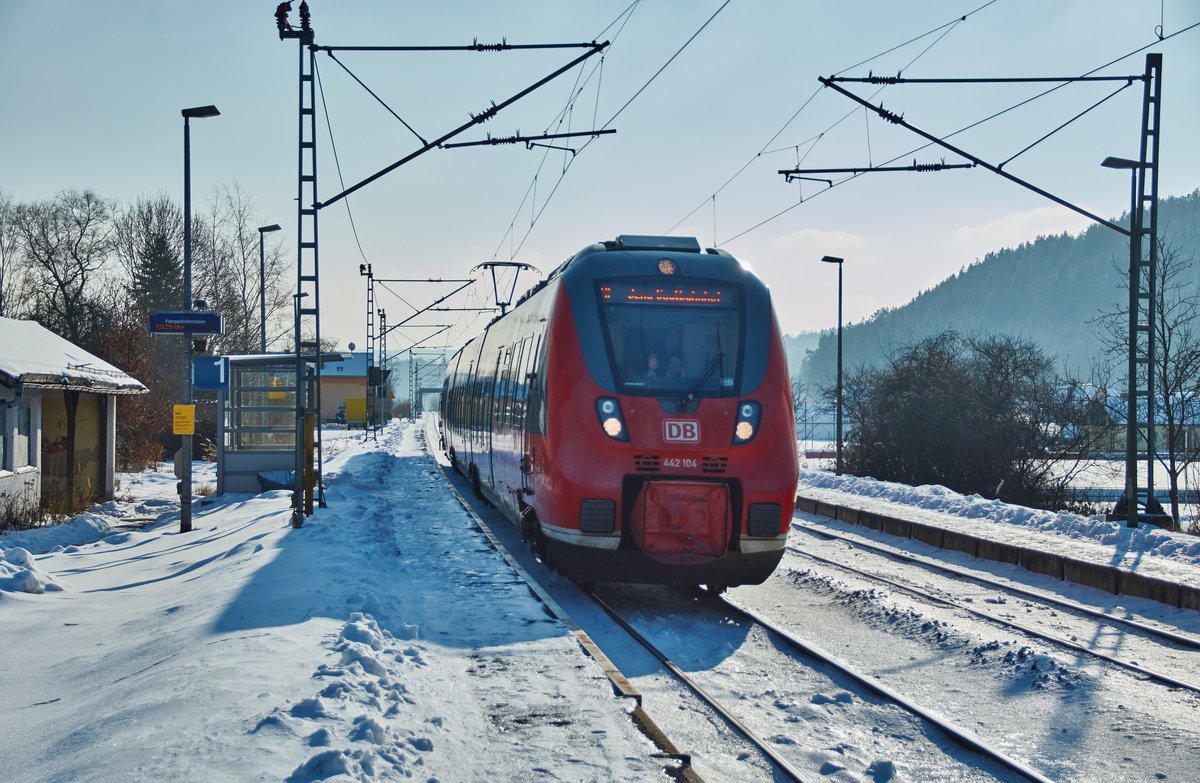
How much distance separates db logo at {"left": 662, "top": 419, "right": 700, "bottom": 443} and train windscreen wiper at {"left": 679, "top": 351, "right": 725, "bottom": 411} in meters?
0.17

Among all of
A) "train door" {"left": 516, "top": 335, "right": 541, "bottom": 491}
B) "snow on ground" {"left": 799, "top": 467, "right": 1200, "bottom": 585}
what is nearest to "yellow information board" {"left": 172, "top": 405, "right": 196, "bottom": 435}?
"train door" {"left": 516, "top": 335, "right": 541, "bottom": 491}

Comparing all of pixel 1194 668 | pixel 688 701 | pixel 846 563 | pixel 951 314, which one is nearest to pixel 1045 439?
pixel 846 563

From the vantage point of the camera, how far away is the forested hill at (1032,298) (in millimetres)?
164875

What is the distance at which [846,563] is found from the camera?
13852mm

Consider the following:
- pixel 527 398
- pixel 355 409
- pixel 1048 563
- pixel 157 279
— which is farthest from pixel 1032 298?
pixel 527 398

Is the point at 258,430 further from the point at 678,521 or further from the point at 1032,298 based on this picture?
the point at 1032,298

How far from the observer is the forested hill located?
16488 cm

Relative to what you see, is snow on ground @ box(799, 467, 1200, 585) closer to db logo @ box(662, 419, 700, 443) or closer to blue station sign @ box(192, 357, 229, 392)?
db logo @ box(662, 419, 700, 443)

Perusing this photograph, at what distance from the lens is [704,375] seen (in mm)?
9883

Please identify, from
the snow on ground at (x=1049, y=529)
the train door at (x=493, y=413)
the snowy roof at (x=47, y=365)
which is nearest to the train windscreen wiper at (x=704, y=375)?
the train door at (x=493, y=413)

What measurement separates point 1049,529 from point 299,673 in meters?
13.4

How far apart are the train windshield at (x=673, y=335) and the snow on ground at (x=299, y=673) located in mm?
2439

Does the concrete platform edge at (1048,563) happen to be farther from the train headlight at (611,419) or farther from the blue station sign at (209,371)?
the blue station sign at (209,371)

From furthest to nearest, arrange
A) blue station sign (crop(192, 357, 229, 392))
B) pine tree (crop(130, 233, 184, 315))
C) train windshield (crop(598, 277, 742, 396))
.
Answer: pine tree (crop(130, 233, 184, 315)) < blue station sign (crop(192, 357, 229, 392)) < train windshield (crop(598, 277, 742, 396))
